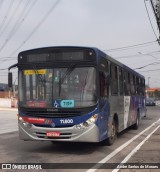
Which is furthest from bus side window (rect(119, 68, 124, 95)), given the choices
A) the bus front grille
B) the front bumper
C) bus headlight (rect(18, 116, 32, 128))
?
bus headlight (rect(18, 116, 32, 128))

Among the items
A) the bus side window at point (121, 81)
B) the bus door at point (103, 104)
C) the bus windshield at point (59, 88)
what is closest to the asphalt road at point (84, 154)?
the bus door at point (103, 104)

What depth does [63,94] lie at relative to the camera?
11078 mm

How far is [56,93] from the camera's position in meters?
11.1

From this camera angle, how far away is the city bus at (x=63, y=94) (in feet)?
35.8

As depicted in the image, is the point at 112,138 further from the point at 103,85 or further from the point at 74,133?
the point at 74,133

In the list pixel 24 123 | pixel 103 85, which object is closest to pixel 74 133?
pixel 24 123

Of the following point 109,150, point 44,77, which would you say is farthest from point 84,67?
point 109,150

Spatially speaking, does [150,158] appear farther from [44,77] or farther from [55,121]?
[44,77]

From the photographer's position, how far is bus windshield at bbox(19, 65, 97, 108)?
36.0ft

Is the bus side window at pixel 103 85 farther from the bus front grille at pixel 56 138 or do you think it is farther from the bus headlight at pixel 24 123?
the bus headlight at pixel 24 123

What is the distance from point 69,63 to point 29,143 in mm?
3878

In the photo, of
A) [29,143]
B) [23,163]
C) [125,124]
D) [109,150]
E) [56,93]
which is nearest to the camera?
[23,163]

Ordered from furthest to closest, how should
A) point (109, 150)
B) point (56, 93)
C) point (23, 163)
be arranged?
point (109, 150) < point (56, 93) < point (23, 163)

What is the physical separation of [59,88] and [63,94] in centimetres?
21
